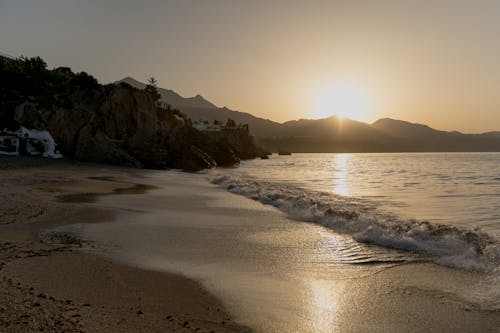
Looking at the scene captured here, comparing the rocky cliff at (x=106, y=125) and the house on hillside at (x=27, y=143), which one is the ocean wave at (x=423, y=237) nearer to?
the rocky cliff at (x=106, y=125)

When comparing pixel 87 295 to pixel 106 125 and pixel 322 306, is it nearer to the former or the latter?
pixel 322 306

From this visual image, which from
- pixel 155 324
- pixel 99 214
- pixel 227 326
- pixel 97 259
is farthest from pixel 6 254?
pixel 99 214

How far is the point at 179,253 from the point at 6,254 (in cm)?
278

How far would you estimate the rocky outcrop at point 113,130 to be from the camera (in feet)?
138

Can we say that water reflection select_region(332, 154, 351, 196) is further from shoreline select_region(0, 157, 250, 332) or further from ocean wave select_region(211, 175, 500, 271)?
shoreline select_region(0, 157, 250, 332)

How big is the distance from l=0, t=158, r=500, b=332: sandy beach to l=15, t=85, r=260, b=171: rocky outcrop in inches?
1279

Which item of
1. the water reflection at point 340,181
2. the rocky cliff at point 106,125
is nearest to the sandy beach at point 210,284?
the water reflection at point 340,181

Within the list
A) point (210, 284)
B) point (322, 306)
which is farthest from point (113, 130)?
point (322, 306)

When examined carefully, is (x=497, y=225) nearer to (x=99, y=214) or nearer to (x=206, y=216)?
(x=206, y=216)

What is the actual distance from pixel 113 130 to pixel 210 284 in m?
45.8

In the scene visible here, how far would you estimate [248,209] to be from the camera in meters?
14.8

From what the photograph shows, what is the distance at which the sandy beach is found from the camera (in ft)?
14.8

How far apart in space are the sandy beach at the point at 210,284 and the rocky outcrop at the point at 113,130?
3248 cm

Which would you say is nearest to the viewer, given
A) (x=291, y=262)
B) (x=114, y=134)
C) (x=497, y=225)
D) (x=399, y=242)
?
(x=291, y=262)
